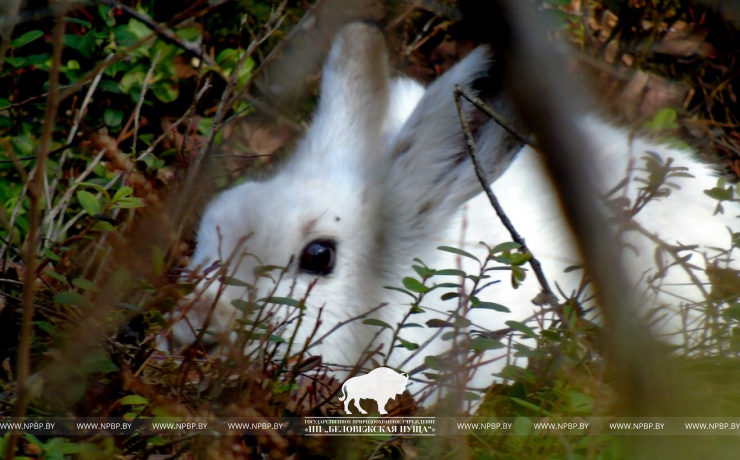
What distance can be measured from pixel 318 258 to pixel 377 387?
31.6 inches

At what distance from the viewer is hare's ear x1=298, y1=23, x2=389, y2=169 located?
11.1 ft

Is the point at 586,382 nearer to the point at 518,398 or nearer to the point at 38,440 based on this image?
the point at 518,398

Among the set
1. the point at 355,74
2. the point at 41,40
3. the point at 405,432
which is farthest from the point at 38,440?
the point at 41,40

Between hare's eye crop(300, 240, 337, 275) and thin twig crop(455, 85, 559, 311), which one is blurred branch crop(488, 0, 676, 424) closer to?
thin twig crop(455, 85, 559, 311)

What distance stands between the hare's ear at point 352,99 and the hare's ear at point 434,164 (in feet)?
0.52

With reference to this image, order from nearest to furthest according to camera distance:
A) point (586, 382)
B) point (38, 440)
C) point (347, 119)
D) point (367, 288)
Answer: point (38, 440) < point (586, 382) < point (367, 288) < point (347, 119)

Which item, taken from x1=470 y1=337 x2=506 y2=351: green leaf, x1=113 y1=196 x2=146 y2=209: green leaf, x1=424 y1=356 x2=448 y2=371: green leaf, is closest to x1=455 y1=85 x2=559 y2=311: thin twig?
x1=470 y1=337 x2=506 y2=351: green leaf

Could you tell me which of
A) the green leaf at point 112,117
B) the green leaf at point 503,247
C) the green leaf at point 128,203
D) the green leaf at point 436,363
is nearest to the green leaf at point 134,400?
the green leaf at point 128,203

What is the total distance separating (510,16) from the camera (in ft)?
2.96

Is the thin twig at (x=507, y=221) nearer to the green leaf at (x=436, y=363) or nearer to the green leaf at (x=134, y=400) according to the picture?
the green leaf at (x=436, y=363)

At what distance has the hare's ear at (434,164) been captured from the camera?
3.13 meters

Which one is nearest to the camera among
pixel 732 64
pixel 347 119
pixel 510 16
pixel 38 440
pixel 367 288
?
pixel 510 16

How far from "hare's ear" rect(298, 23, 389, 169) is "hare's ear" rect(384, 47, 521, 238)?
0.52 feet

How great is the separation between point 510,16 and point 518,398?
64.6 inches
